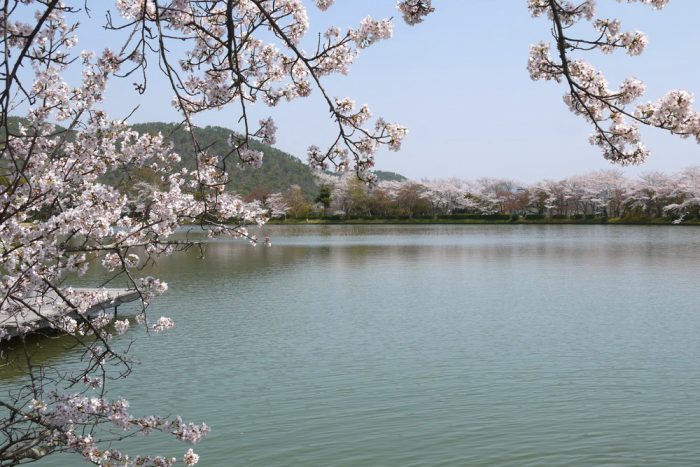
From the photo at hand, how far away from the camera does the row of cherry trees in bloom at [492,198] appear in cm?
6938

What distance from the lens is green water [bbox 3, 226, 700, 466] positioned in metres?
6.94

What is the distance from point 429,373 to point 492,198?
264 feet

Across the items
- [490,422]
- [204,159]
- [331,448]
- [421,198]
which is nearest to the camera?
[204,159]

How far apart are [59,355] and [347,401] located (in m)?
5.28

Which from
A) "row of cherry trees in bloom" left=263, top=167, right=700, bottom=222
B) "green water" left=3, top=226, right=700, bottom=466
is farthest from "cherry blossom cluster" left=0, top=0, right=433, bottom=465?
"row of cherry trees in bloom" left=263, top=167, right=700, bottom=222

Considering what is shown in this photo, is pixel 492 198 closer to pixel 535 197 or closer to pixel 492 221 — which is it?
pixel 535 197

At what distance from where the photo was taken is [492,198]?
87875mm

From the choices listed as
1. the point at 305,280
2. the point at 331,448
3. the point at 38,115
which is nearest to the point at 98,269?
the point at 305,280

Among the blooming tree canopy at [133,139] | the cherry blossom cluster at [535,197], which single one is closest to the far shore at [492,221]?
the cherry blossom cluster at [535,197]

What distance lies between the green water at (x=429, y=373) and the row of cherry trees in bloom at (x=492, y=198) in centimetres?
5417

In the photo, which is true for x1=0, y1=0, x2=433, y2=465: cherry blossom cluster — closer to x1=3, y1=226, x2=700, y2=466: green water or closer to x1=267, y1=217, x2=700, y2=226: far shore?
x1=3, y1=226, x2=700, y2=466: green water

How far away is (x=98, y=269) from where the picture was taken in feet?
84.2

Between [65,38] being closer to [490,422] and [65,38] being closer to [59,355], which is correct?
[490,422]

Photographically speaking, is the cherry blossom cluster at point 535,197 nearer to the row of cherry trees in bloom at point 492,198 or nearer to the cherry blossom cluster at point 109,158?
the row of cherry trees in bloom at point 492,198
